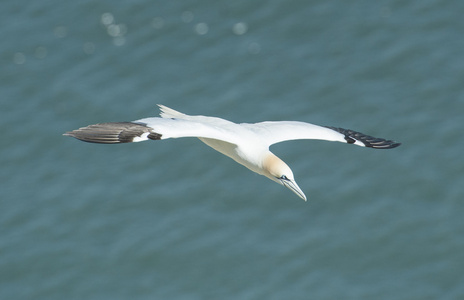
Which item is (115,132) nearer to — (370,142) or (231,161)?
(370,142)

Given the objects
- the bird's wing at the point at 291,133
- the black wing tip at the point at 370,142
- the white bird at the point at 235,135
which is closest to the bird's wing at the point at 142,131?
the white bird at the point at 235,135

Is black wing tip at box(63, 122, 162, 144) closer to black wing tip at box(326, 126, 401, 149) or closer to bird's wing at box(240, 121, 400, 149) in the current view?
bird's wing at box(240, 121, 400, 149)

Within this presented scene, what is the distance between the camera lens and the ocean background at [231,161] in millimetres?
23969

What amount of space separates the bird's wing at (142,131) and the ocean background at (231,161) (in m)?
8.82

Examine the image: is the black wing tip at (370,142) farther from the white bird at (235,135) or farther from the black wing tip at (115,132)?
the black wing tip at (115,132)

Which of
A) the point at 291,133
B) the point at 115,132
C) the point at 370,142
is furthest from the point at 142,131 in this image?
the point at 370,142

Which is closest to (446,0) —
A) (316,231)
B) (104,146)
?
(316,231)

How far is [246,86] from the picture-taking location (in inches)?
1045

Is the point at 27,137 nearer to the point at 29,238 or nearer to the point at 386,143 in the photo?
the point at 29,238

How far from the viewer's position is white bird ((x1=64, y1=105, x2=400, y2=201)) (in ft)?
49.9

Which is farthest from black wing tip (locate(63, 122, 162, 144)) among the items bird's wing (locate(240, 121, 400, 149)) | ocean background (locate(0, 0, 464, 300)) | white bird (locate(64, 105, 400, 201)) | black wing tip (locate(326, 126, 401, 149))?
ocean background (locate(0, 0, 464, 300))

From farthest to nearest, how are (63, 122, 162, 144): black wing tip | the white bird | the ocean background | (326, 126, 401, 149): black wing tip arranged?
1. the ocean background
2. (326, 126, 401, 149): black wing tip
3. the white bird
4. (63, 122, 162, 144): black wing tip

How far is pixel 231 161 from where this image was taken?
1005 inches

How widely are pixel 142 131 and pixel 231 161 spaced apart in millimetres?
10329
